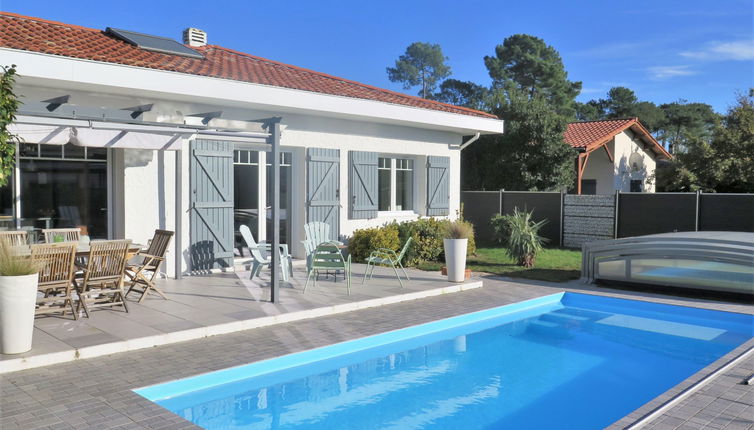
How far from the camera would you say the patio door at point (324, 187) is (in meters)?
10.9

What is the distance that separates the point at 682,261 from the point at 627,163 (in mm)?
16642

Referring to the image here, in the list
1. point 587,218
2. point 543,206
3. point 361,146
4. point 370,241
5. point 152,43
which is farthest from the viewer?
point 543,206

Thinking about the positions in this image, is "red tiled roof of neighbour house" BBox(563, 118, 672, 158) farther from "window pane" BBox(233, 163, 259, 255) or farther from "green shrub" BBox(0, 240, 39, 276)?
"green shrub" BBox(0, 240, 39, 276)

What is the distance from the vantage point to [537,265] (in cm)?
1220

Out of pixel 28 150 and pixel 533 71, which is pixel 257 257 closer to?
pixel 28 150

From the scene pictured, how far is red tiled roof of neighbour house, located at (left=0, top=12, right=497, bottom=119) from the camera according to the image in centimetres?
795

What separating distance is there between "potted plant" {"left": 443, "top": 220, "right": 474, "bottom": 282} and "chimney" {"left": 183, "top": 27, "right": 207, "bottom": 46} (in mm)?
7020

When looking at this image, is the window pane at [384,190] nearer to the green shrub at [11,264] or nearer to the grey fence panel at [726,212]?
the grey fence panel at [726,212]

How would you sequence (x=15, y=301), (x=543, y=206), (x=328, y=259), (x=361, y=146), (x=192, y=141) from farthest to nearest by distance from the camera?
(x=543, y=206) → (x=361, y=146) → (x=192, y=141) → (x=328, y=259) → (x=15, y=301)

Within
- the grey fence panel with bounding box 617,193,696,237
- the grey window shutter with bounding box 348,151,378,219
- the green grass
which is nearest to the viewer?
the green grass

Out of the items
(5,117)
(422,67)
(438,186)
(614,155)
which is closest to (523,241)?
(438,186)

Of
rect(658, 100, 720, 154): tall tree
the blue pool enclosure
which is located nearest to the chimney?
the blue pool enclosure

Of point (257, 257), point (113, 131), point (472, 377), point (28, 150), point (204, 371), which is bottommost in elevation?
point (472, 377)

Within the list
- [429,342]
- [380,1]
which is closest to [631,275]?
[429,342]
